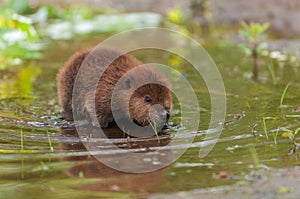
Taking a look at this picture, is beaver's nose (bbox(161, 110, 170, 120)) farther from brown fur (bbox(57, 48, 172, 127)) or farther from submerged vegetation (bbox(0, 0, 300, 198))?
submerged vegetation (bbox(0, 0, 300, 198))

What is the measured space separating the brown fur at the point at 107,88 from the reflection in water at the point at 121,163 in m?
0.54

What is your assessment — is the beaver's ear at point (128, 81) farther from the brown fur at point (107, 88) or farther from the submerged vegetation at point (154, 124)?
the submerged vegetation at point (154, 124)

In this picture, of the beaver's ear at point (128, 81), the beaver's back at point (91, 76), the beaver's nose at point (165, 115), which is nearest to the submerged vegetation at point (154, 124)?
the beaver's nose at point (165, 115)

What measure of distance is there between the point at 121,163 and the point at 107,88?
1736mm

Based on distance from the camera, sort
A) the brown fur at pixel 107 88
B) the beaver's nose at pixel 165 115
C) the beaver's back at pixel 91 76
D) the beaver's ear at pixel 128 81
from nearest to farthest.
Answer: the beaver's nose at pixel 165 115, the brown fur at pixel 107 88, the beaver's ear at pixel 128 81, the beaver's back at pixel 91 76

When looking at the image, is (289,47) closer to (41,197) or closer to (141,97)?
(141,97)

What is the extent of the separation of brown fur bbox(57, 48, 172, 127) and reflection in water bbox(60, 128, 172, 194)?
1.78 ft

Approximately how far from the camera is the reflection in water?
471 centimetres

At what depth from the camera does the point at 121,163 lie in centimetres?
523

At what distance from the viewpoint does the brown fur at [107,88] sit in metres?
6.51

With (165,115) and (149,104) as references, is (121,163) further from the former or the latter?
(149,104)

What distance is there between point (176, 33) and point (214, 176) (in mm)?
8296

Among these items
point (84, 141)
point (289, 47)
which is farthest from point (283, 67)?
point (84, 141)

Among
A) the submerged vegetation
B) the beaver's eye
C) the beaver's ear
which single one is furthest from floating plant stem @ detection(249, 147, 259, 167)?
the beaver's ear
